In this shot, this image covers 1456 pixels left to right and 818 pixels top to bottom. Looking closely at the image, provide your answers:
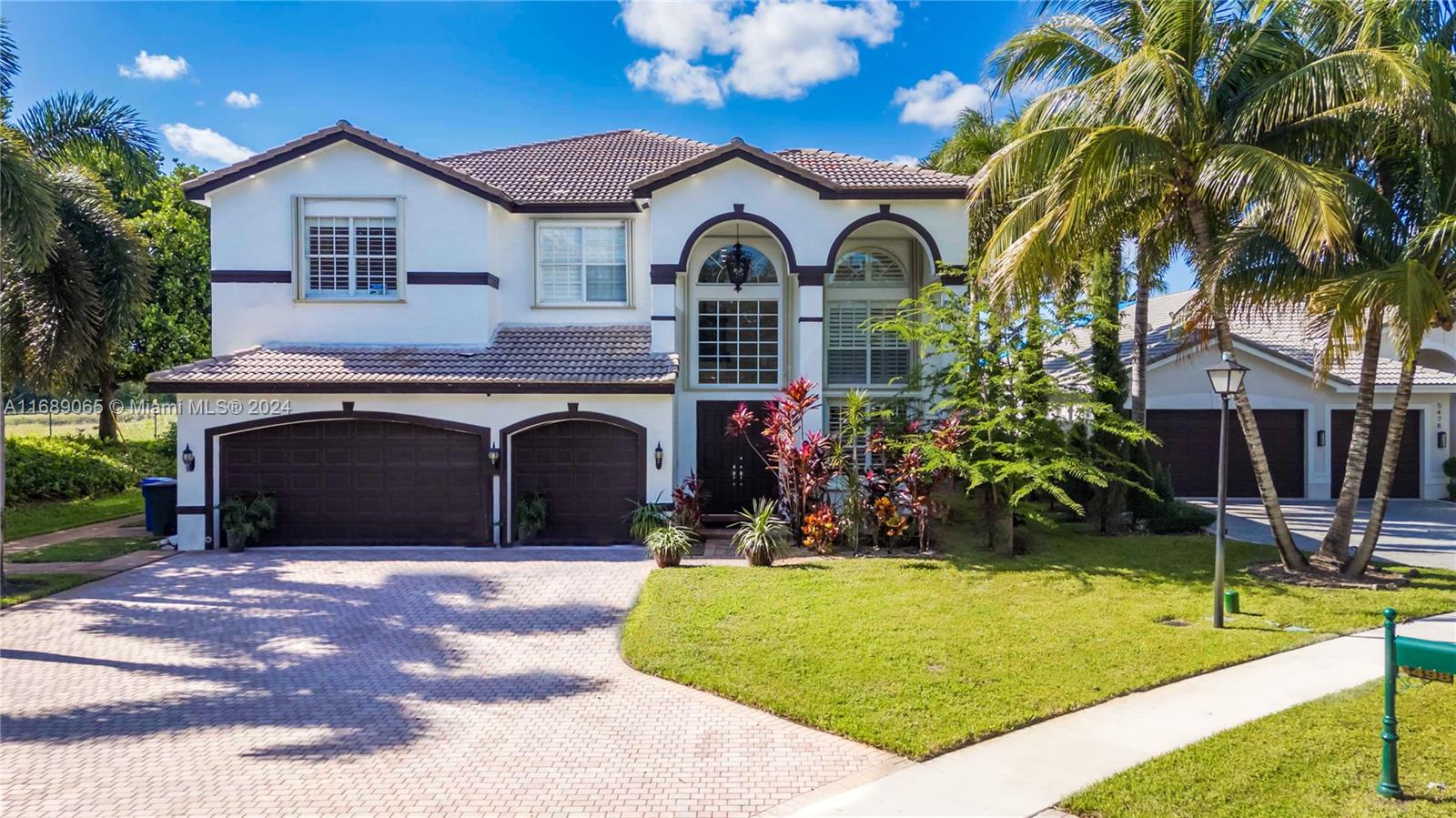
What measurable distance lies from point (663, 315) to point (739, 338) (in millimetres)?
2302

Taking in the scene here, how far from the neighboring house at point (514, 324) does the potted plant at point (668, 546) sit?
1769 mm

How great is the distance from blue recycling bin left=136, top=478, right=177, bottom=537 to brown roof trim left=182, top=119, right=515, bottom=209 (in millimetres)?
5472

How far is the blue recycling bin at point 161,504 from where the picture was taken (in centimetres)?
1522

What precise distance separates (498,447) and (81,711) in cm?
762

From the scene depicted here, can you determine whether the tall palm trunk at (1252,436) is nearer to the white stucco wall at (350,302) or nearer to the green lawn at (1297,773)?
the green lawn at (1297,773)

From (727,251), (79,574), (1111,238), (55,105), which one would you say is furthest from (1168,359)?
(55,105)

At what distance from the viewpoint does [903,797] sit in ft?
17.8

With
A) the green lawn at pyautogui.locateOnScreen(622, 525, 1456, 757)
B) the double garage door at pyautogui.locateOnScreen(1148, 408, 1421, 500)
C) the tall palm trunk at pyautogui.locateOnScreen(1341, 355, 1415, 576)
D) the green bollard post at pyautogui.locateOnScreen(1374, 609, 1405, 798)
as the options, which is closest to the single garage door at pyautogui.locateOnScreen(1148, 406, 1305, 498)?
the double garage door at pyautogui.locateOnScreen(1148, 408, 1421, 500)

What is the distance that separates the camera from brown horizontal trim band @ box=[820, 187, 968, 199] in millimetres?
15500

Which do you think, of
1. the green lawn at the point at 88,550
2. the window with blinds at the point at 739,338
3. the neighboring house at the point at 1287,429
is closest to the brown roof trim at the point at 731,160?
the window with blinds at the point at 739,338

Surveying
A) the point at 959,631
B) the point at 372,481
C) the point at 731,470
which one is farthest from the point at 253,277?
the point at 959,631

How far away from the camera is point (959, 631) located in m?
9.13

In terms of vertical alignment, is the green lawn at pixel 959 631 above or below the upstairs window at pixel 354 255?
below

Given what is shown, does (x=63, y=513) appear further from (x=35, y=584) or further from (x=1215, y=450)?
(x=1215, y=450)
